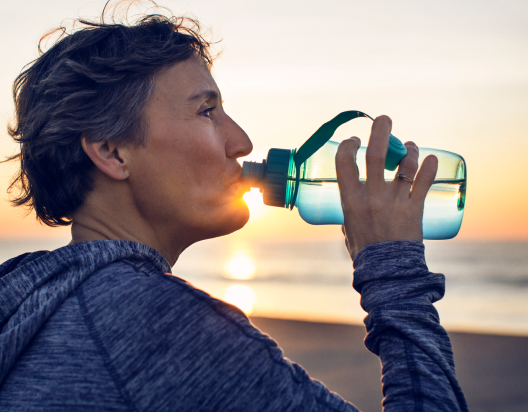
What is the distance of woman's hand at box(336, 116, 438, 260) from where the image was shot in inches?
53.8

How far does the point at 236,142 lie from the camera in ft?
5.73

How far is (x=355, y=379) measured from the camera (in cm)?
514

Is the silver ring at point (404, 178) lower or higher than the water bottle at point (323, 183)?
lower

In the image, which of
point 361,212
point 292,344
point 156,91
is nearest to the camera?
point 361,212

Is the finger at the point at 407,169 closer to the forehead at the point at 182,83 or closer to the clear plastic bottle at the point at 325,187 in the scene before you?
the clear plastic bottle at the point at 325,187

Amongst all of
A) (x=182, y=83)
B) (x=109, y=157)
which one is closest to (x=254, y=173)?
(x=182, y=83)

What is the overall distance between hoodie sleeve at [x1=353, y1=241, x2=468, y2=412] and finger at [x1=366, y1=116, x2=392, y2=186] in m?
0.22

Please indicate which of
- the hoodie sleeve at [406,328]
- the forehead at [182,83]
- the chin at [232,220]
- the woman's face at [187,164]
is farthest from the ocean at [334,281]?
the hoodie sleeve at [406,328]

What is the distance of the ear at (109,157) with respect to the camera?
1.61 meters

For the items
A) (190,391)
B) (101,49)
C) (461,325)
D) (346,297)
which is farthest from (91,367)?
(346,297)

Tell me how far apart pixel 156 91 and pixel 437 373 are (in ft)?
4.22

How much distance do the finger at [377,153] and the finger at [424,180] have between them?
111 millimetres

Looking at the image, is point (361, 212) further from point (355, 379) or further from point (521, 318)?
point (521, 318)

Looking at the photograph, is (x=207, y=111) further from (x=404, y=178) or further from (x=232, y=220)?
(x=404, y=178)
